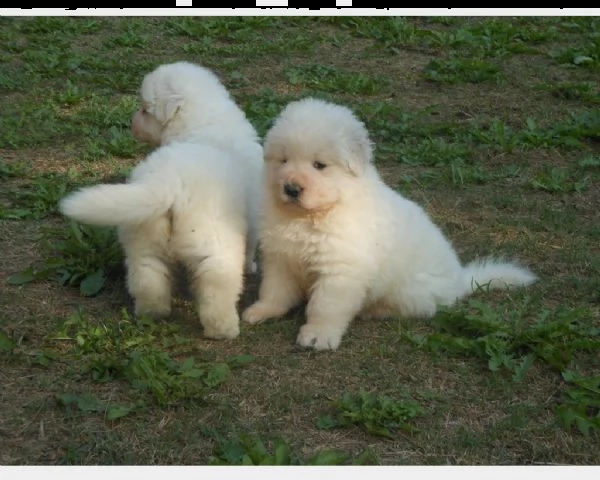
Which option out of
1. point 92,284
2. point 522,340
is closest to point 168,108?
point 92,284

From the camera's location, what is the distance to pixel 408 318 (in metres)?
4.82

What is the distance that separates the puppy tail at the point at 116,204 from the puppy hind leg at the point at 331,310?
882 mm

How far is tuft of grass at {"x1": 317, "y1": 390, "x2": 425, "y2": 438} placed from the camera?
3.74m

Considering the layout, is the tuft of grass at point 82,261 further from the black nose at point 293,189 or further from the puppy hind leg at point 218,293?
the black nose at point 293,189

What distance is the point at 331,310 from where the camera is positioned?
4.48 m

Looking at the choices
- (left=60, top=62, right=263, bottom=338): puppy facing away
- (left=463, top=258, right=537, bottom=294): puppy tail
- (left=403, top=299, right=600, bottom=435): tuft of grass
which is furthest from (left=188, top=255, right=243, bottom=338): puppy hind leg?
(left=463, top=258, right=537, bottom=294): puppy tail

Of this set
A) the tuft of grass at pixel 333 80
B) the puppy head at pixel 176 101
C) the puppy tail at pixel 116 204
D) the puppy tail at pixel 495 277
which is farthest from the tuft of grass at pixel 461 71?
the puppy tail at pixel 116 204

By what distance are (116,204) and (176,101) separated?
4.93ft

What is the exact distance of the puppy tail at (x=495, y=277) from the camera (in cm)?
516

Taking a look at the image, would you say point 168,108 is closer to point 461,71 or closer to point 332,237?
point 332,237

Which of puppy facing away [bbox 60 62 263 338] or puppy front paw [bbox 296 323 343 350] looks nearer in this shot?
puppy facing away [bbox 60 62 263 338]

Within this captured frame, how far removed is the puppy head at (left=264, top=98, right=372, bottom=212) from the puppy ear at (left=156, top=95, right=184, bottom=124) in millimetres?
1011

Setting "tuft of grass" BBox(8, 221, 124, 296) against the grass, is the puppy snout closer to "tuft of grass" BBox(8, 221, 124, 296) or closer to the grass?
the grass

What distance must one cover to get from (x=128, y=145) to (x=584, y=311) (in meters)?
3.84
